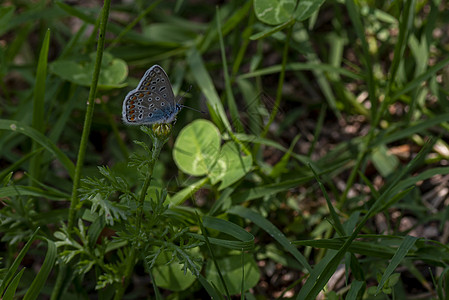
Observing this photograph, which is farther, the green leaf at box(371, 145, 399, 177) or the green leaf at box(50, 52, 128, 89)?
the green leaf at box(371, 145, 399, 177)

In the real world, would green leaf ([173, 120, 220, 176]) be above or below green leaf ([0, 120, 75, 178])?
below

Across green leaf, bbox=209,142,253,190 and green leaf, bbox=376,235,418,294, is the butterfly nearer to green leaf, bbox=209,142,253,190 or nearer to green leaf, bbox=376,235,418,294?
green leaf, bbox=209,142,253,190

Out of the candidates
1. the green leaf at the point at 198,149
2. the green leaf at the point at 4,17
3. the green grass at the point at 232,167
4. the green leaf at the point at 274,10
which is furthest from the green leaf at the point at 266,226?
the green leaf at the point at 4,17

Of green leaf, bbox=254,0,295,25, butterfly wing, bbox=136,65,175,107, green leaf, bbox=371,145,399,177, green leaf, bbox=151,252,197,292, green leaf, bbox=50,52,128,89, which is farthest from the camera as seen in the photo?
green leaf, bbox=371,145,399,177

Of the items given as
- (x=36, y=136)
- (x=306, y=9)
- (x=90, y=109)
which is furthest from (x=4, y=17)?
(x=306, y=9)

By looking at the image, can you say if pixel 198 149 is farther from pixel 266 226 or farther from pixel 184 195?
pixel 266 226

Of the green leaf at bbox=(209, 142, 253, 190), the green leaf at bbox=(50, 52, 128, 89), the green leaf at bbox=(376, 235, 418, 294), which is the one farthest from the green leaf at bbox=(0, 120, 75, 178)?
the green leaf at bbox=(376, 235, 418, 294)

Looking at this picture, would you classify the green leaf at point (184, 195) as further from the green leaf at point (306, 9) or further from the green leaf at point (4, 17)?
the green leaf at point (4, 17)

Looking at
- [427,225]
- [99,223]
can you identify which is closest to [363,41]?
[427,225]
